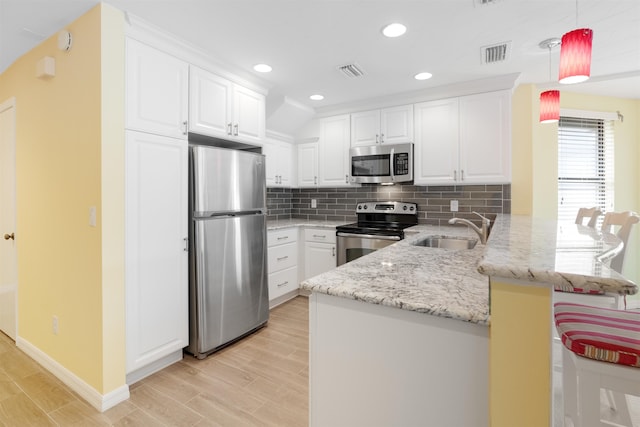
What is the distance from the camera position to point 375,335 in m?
1.00

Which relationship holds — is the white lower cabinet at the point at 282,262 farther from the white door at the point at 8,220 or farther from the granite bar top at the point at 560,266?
the granite bar top at the point at 560,266

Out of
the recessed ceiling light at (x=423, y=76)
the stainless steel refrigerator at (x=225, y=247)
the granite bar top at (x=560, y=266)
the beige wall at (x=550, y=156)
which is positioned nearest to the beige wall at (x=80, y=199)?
the stainless steel refrigerator at (x=225, y=247)

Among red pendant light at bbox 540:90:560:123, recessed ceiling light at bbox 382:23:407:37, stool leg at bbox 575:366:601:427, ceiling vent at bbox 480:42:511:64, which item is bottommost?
stool leg at bbox 575:366:601:427

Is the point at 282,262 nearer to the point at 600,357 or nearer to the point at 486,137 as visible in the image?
the point at 486,137

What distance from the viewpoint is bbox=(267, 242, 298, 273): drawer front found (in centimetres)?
340

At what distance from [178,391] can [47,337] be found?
1152 millimetres

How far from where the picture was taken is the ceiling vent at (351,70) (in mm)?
2744

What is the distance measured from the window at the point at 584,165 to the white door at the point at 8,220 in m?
5.50

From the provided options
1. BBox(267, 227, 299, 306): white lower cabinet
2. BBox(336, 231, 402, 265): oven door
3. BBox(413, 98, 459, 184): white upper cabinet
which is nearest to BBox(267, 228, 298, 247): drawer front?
BBox(267, 227, 299, 306): white lower cabinet

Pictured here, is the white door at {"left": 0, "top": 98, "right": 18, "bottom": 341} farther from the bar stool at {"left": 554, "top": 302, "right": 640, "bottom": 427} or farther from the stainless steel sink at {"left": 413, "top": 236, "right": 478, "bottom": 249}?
the bar stool at {"left": 554, "top": 302, "right": 640, "bottom": 427}

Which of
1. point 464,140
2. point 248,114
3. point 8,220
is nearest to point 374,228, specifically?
point 464,140

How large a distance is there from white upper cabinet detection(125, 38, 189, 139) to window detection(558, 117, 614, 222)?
4037mm

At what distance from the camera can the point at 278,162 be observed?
4082 mm

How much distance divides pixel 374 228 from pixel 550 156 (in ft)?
7.03
